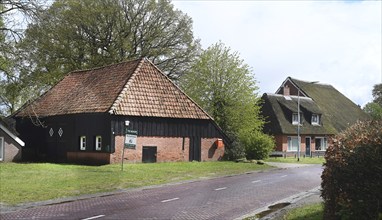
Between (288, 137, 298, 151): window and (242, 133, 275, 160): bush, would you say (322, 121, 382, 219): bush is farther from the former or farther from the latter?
(288, 137, 298, 151): window

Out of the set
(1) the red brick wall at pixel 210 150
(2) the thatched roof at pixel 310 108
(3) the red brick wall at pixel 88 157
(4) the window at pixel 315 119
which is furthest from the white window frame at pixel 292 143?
(3) the red brick wall at pixel 88 157

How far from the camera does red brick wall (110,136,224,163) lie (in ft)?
102

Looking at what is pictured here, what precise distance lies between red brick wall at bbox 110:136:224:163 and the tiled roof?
1850 millimetres

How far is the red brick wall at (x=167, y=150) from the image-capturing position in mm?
31219

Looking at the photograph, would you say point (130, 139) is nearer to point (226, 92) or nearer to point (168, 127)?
point (168, 127)

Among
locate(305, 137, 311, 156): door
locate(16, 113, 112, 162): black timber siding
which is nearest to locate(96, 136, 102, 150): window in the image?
locate(16, 113, 112, 162): black timber siding

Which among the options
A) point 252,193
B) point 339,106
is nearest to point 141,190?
point 252,193

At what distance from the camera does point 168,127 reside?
112ft

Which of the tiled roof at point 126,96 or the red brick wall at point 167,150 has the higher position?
the tiled roof at point 126,96

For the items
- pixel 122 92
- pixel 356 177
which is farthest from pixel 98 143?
pixel 356 177

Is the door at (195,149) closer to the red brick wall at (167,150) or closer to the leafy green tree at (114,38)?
the red brick wall at (167,150)

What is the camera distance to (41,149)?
3853cm

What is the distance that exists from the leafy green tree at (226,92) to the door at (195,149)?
6.13 m

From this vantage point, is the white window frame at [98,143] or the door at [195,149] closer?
the white window frame at [98,143]
